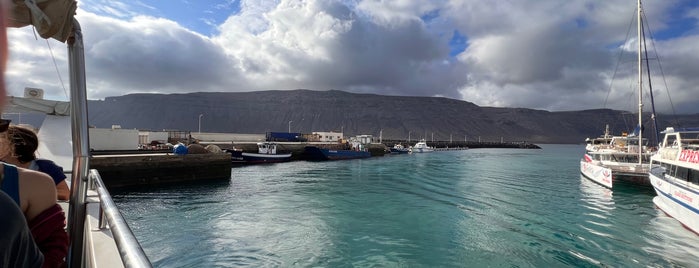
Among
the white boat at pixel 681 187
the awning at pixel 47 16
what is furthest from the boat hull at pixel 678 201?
the awning at pixel 47 16

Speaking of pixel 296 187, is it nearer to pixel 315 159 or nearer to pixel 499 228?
pixel 499 228

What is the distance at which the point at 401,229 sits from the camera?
42.4 feet

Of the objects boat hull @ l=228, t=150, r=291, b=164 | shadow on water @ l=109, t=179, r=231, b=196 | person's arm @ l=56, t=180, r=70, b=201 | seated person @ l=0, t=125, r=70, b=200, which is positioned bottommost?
shadow on water @ l=109, t=179, r=231, b=196

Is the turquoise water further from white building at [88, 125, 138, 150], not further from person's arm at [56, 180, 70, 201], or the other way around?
white building at [88, 125, 138, 150]

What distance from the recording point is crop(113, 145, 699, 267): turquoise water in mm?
10031

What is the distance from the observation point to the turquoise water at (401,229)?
32.9 feet

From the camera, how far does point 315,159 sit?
5547cm

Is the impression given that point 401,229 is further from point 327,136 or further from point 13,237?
point 327,136

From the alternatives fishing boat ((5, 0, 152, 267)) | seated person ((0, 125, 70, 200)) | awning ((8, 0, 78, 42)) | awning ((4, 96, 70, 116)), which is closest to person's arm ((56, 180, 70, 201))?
fishing boat ((5, 0, 152, 267))

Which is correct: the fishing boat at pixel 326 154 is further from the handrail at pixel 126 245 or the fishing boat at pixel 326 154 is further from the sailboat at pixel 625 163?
the handrail at pixel 126 245

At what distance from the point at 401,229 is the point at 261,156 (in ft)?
114

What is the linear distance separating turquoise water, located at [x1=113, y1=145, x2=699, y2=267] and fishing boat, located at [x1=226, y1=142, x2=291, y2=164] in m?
20.2

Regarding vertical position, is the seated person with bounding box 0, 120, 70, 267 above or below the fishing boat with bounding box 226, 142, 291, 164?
above

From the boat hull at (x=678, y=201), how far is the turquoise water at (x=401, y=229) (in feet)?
1.41
